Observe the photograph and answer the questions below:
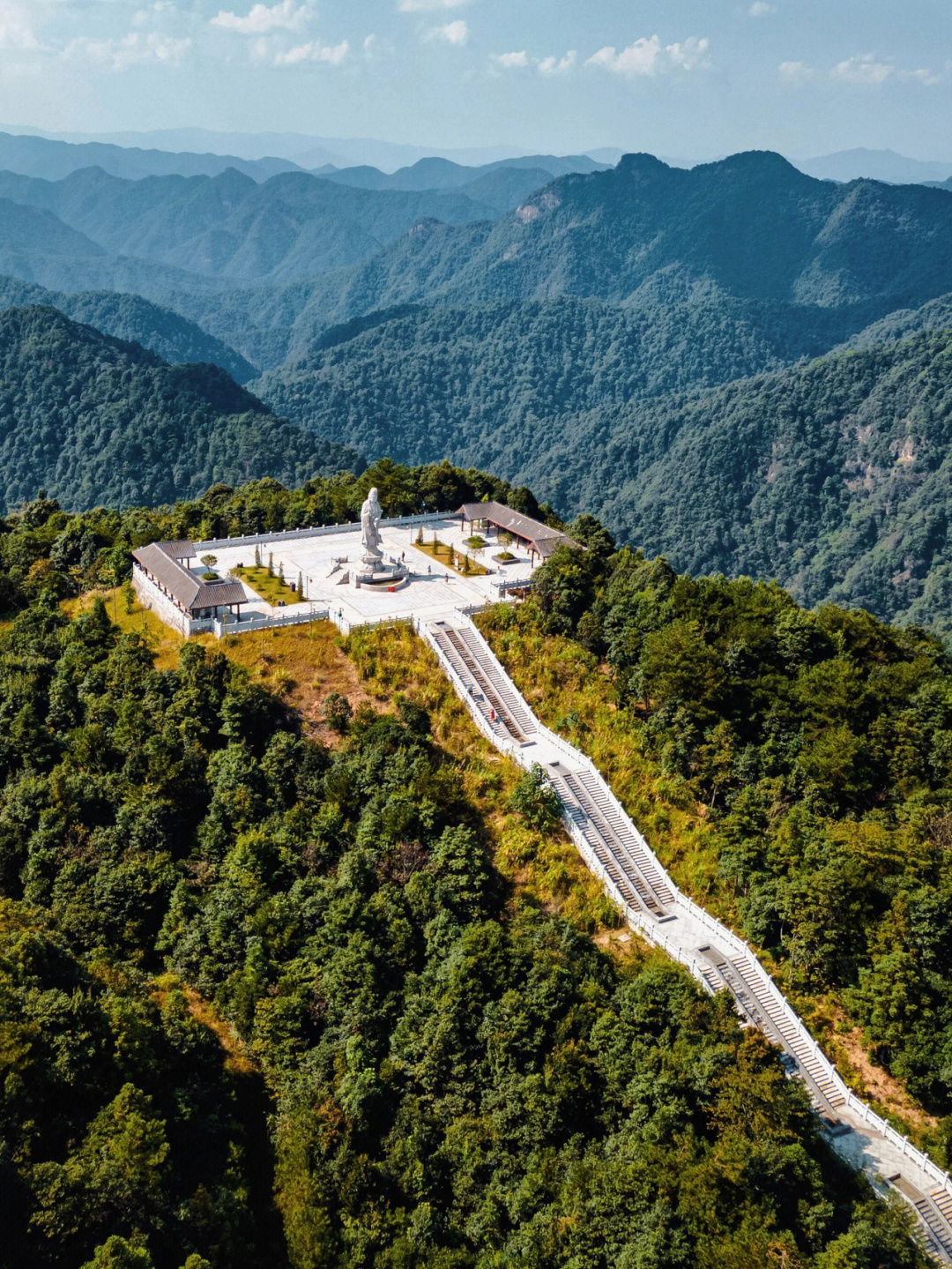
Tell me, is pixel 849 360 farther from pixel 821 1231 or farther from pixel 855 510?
pixel 821 1231

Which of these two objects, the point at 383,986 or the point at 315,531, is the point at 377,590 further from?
the point at 383,986

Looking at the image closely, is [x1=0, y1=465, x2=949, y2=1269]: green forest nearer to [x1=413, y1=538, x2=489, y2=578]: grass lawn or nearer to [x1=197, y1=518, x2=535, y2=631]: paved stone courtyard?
[x1=197, y1=518, x2=535, y2=631]: paved stone courtyard

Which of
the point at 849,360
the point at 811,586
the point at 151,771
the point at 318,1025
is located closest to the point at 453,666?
the point at 151,771

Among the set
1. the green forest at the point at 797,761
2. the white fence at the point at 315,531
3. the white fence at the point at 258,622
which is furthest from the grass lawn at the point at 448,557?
the white fence at the point at 258,622

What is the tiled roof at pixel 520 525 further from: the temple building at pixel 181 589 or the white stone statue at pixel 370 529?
the temple building at pixel 181 589

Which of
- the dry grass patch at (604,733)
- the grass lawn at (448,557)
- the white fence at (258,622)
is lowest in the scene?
the dry grass patch at (604,733)

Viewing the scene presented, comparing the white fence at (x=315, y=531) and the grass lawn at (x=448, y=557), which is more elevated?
the grass lawn at (x=448, y=557)

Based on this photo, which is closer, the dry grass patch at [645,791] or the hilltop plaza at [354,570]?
the dry grass patch at [645,791]

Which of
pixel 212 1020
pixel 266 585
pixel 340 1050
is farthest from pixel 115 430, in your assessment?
pixel 340 1050

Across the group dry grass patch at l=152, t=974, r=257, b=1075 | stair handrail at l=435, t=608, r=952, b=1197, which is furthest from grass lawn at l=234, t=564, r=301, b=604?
dry grass patch at l=152, t=974, r=257, b=1075
